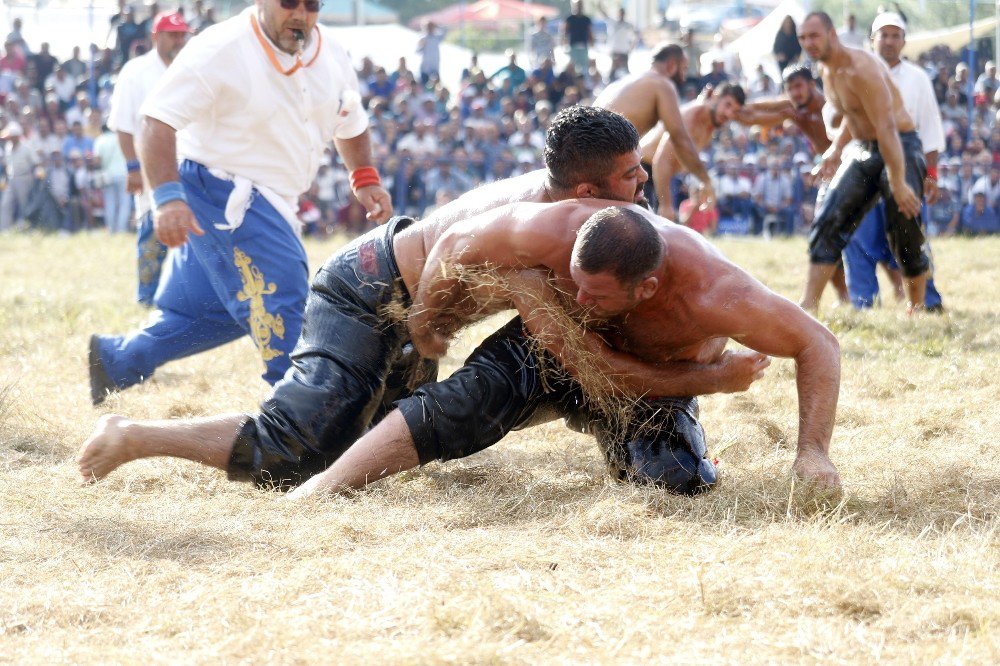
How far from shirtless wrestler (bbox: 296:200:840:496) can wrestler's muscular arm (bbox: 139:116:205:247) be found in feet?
3.35

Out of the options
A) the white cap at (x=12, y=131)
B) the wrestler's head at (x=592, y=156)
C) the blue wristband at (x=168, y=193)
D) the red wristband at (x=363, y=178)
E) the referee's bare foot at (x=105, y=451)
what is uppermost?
the wrestler's head at (x=592, y=156)

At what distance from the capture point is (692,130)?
7.89 m

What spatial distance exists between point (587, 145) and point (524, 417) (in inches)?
30.6

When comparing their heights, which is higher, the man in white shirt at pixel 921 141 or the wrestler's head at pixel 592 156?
the wrestler's head at pixel 592 156

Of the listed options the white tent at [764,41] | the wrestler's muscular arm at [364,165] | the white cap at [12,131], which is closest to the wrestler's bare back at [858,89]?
the wrestler's muscular arm at [364,165]

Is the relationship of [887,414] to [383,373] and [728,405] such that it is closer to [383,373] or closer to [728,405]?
[728,405]

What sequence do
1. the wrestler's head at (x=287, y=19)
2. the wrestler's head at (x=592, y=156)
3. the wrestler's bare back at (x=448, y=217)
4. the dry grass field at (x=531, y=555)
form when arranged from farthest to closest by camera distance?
the wrestler's head at (x=287, y=19), the wrestler's bare back at (x=448, y=217), the wrestler's head at (x=592, y=156), the dry grass field at (x=531, y=555)

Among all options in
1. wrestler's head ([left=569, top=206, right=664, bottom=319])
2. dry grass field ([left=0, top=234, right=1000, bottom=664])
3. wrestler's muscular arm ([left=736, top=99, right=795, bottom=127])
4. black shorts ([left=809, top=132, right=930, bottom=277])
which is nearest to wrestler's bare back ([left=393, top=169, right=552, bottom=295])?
wrestler's head ([left=569, top=206, right=664, bottom=319])

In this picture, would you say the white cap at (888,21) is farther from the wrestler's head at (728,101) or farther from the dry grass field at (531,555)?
the dry grass field at (531,555)

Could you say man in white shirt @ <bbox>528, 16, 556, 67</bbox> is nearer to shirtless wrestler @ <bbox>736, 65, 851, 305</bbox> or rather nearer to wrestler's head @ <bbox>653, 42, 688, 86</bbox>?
shirtless wrestler @ <bbox>736, 65, 851, 305</bbox>

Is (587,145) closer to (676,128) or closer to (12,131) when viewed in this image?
(676,128)

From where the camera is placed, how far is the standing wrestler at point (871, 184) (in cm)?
651

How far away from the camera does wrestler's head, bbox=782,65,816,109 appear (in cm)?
741

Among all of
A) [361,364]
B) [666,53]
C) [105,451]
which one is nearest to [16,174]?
[666,53]
